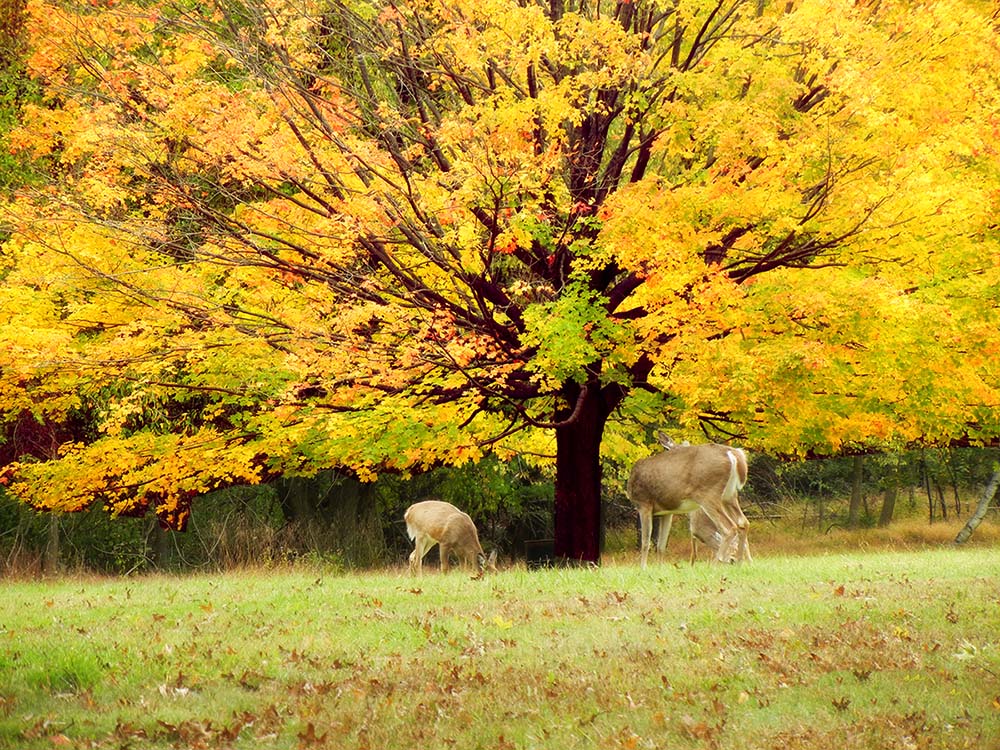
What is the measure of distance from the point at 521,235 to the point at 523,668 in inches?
325

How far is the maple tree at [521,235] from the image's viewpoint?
47.7 feet

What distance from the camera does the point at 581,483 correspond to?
60.7 ft

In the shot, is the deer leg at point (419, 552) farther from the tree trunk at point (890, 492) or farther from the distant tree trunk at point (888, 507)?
the distant tree trunk at point (888, 507)

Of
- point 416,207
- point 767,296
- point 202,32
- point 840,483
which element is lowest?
point 840,483

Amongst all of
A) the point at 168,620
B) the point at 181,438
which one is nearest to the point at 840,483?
the point at 181,438

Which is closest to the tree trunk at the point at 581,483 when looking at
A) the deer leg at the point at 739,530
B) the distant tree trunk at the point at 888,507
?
the deer leg at the point at 739,530

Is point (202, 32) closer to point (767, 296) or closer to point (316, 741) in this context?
point (767, 296)

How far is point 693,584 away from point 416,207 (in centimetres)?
613

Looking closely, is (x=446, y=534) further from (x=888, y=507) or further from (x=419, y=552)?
(x=888, y=507)

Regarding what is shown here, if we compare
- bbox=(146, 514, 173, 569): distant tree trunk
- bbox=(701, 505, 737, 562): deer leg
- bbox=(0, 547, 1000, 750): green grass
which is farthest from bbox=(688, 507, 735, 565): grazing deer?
bbox=(146, 514, 173, 569): distant tree trunk

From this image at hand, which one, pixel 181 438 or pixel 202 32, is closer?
pixel 202 32

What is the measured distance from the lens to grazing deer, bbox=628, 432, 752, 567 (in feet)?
51.9

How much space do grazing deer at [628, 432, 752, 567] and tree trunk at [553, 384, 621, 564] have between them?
6.55 feet

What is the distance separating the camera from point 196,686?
7.82 m
